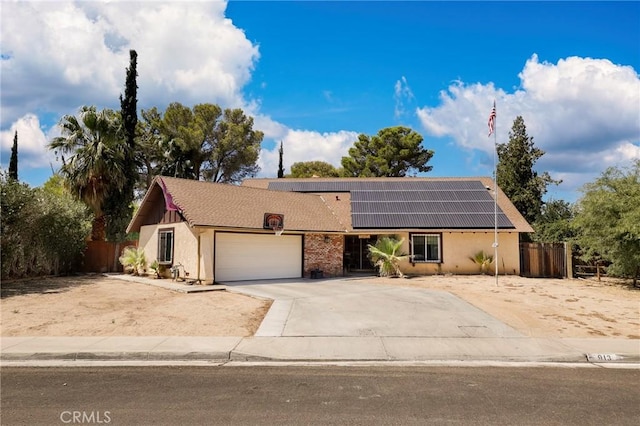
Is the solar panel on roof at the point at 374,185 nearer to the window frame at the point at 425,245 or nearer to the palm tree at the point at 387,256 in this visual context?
the window frame at the point at 425,245

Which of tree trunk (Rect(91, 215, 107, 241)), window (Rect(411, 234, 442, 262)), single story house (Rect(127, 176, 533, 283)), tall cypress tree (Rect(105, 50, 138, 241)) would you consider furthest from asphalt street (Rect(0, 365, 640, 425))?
tall cypress tree (Rect(105, 50, 138, 241))

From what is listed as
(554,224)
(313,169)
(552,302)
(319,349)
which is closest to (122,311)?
(319,349)

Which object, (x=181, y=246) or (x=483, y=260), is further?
(x=483, y=260)

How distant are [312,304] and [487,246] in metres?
14.1

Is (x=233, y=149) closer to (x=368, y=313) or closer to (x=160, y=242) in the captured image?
(x=160, y=242)

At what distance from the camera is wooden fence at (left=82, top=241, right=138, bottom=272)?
25.3 meters

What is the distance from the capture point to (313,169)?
5562 centimetres

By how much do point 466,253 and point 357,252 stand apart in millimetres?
6177

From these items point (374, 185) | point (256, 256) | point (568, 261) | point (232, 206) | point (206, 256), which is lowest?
point (568, 261)

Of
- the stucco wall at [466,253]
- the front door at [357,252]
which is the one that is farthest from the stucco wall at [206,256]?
the stucco wall at [466,253]

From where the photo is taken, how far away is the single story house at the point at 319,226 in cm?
1973

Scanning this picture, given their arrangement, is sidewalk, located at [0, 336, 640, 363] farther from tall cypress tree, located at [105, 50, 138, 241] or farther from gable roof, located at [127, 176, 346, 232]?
tall cypress tree, located at [105, 50, 138, 241]

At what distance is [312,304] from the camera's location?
14.2 metres

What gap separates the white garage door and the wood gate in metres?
12.9
